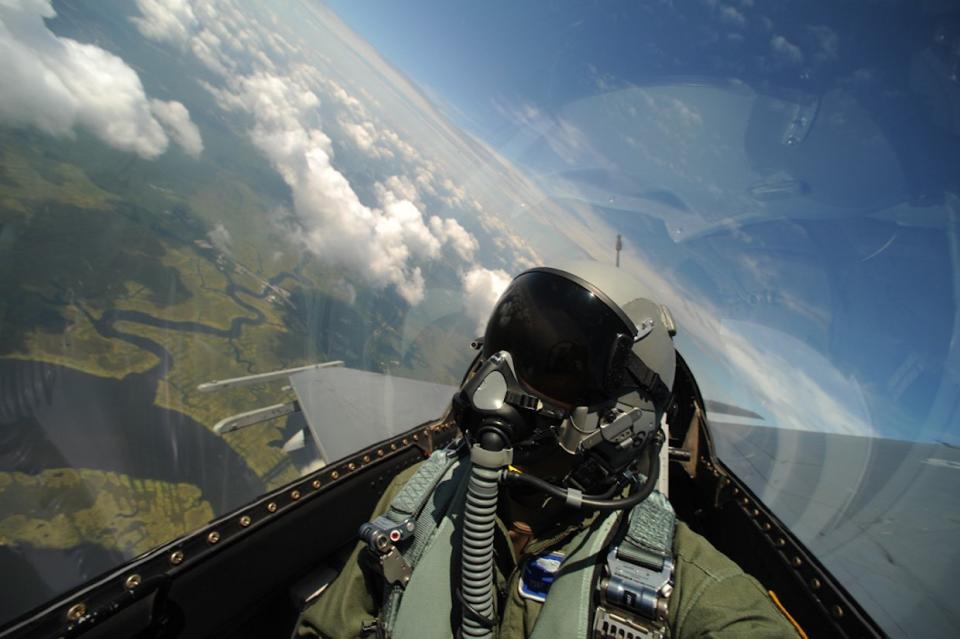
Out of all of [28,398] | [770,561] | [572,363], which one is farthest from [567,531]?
[28,398]

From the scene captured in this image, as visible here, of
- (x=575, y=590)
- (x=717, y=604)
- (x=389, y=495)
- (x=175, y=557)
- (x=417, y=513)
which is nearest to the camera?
(x=717, y=604)

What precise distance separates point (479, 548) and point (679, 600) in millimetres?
492

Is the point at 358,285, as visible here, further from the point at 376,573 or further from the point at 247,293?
the point at 376,573

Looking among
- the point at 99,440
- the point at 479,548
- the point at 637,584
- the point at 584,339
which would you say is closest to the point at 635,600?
the point at 637,584

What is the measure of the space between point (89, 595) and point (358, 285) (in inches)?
1934

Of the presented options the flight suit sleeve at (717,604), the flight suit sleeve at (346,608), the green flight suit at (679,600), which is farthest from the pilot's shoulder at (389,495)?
the flight suit sleeve at (717,604)

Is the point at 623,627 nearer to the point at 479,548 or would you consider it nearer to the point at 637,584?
the point at 637,584

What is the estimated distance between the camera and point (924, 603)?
2008 millimetres

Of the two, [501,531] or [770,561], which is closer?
[501,531]

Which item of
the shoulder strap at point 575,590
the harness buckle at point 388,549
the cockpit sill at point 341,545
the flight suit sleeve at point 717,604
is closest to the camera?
the flight suit sleeve at point 717,604

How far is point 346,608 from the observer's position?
1.23 metres

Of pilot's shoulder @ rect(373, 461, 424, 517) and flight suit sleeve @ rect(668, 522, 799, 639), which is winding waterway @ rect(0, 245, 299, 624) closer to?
pilot's shoulder @ rect(373, 461, 424, 517)

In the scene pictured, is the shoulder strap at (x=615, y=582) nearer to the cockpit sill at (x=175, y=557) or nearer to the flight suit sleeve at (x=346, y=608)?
the flight suit sleeve at (x=346, y=608)

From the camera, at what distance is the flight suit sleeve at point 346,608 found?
3.95 ft
